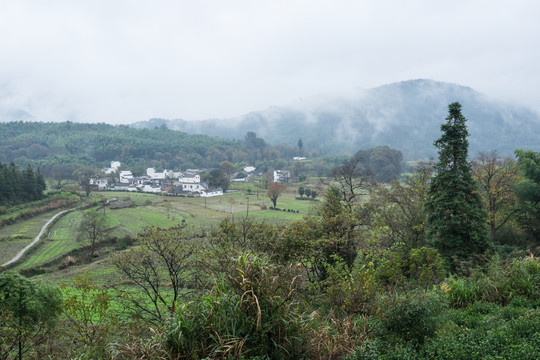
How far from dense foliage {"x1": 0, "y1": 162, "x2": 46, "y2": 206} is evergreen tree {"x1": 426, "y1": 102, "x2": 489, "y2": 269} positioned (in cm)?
4859

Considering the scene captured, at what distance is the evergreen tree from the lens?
1446cm

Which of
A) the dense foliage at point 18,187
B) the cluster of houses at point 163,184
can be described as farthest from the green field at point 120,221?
the cluster of houses at point 163,184

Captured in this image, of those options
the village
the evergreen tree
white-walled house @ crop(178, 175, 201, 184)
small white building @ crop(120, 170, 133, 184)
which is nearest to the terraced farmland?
the village

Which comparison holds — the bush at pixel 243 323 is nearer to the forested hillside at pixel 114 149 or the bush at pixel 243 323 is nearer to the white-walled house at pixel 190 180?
the white-walled house at pixel 190 180

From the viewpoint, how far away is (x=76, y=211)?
4672 cm

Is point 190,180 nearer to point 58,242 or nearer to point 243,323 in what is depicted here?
point 58,242

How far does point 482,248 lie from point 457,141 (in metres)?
4.83

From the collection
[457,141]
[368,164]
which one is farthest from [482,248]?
[368,164]

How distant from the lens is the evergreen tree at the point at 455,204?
14.5m

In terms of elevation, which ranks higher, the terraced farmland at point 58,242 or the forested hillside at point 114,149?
the forested hillside at point 114,149

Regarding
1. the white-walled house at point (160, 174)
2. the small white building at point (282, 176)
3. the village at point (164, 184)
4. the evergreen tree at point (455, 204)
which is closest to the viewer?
the evergreen tree at point (455, 204)

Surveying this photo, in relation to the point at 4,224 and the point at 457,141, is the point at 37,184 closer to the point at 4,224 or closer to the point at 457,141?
the point at 4,224

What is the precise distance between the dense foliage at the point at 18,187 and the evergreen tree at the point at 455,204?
1913 inches

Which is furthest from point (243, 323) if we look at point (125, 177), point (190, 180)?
point (125, 177)
